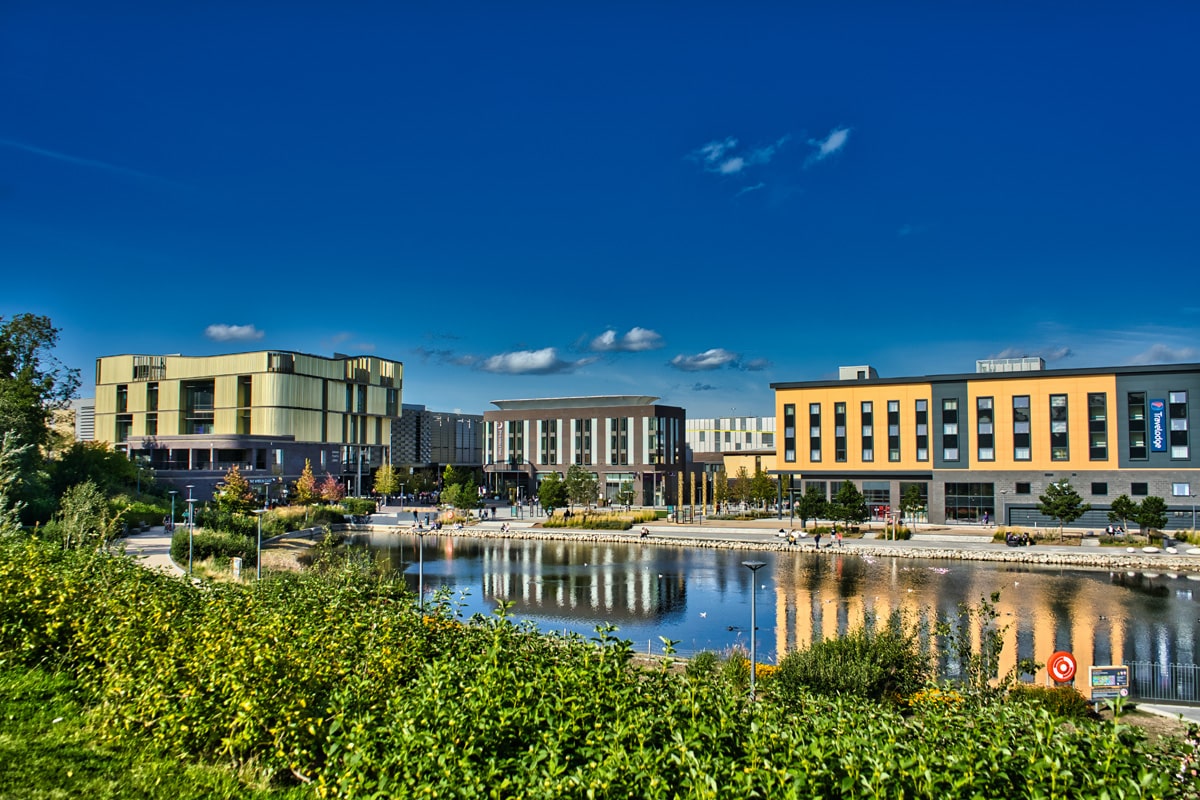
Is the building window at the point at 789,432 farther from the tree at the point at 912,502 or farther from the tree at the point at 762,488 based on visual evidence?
the tree at the point at 912,502

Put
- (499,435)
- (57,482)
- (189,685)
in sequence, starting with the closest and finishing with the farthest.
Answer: (189,685)
(57,482)
(499,435)

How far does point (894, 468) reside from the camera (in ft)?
199

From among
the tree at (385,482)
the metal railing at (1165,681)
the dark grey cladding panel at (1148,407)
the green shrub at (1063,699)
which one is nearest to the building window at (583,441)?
the tree at (385,482)

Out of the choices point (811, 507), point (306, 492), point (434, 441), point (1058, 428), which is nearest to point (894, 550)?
point (811, 507)

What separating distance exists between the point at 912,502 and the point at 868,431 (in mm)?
7133

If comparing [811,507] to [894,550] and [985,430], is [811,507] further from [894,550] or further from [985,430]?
[985,430]

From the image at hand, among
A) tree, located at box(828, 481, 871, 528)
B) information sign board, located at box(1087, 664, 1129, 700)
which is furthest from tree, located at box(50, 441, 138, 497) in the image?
information sign board, located at box(1087, 664, 1129, 700)

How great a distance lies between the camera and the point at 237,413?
82.4 metres

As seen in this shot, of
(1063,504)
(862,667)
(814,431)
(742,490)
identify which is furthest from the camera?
(742,490)

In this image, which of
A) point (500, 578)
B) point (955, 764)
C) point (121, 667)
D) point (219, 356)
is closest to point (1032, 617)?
point (500, 578)

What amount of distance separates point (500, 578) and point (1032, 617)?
21.7m

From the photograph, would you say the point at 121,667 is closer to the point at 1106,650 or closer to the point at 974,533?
the point at 1106,650

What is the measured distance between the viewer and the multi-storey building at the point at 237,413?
261 ft

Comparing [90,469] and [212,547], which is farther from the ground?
[90,469]
